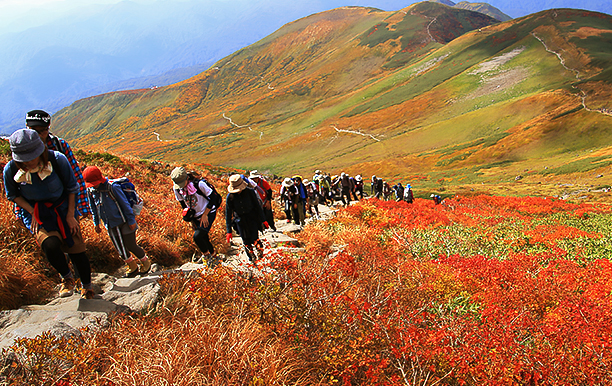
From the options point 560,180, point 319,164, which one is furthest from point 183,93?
point 560,180

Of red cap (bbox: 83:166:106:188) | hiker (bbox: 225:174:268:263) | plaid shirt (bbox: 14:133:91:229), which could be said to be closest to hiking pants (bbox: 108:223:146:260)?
red cap (bbox: 83:166:106:188)

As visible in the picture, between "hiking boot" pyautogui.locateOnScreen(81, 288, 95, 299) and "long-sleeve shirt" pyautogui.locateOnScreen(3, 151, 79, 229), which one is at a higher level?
"long-sleeve shirt" pyautogui.locateOnScreen(3, 151, 79, 229)

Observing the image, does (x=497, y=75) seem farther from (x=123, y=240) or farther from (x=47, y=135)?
(x=47, y=135)

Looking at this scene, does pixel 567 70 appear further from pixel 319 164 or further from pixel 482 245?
pixel 482 245

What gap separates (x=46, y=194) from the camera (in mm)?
3508

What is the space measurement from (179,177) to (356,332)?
381 centimetres

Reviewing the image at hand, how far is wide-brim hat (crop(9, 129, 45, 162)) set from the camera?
10.5 ft

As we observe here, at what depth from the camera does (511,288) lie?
4.72 metres

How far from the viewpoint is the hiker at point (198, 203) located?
546 centimetres

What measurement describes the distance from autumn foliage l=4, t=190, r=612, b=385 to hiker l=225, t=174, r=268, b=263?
148 cm

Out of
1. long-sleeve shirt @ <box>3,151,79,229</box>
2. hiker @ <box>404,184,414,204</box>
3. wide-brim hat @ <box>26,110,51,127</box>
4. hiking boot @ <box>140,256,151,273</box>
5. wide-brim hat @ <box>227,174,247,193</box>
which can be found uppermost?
wide-brim hat @ <box>26,110,51,127</box>

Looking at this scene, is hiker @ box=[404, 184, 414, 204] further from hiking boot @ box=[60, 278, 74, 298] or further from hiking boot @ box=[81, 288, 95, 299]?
hiking boot @ box=[60, 278, 74, 298]

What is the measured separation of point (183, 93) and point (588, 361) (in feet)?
710

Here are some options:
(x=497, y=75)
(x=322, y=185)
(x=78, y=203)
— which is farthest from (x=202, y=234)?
(x=497, y=75)
